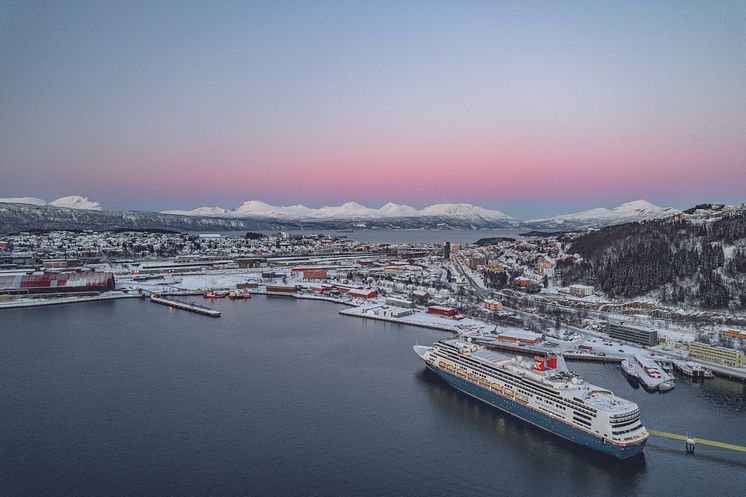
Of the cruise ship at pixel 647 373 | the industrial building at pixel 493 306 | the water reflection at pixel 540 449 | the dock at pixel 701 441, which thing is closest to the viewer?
the water reflection at pixel 540 449

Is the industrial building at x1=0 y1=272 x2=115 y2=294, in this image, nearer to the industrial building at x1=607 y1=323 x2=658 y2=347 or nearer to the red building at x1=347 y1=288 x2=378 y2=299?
the red building at x1=347 y1=288 x2=378 y2=299

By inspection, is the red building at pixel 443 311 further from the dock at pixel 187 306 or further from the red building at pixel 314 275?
the red building at pixel 314 275

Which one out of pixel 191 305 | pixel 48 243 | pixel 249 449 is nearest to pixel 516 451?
→ pixel 249 449

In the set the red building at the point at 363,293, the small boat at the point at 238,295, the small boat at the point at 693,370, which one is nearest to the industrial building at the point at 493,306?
the red building at the point at 363,293

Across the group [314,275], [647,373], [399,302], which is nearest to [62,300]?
[314,275]

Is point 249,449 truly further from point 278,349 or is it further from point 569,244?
point 569,244
